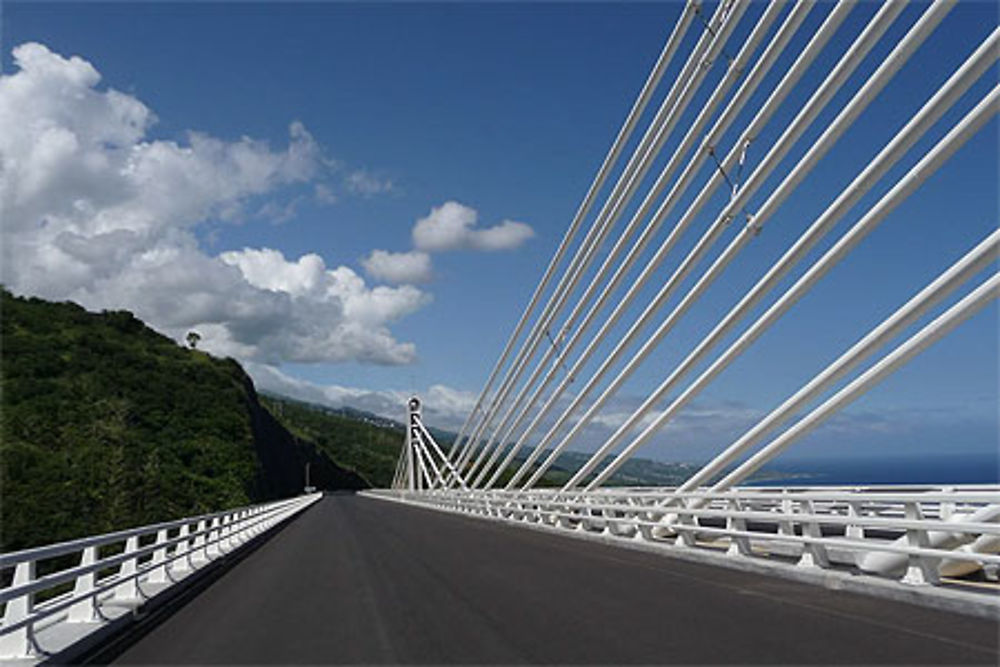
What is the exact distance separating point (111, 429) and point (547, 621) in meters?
57.5

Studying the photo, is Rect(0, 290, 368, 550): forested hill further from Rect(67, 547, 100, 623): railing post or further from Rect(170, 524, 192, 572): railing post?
Rect(67, 547, 100, 623): railing post

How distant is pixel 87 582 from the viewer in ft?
32.8

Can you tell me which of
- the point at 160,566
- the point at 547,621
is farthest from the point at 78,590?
the point at 547,621

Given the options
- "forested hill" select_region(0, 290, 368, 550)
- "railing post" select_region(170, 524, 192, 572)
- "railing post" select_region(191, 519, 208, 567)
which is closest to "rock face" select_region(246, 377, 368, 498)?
"forested hill" select_region(0, 290, 368, 550)

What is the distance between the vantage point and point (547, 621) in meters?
9.52

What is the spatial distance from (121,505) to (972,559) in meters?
50.9

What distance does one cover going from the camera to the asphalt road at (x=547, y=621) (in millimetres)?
7746

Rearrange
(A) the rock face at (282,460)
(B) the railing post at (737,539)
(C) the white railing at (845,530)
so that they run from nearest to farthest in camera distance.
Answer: (C) the white railing at (845,530) < (B) the railing post at (737,539) < (A) the rock face at (282,460)

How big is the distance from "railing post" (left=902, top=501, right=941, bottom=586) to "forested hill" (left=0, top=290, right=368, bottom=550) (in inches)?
1664

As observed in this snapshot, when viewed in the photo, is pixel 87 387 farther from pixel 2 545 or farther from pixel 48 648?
pixel 48 648

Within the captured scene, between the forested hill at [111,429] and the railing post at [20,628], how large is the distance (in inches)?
1573

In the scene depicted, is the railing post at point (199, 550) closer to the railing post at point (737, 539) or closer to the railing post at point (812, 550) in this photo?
the railing post at point (737, 539)

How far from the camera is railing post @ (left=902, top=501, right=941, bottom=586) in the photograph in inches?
419

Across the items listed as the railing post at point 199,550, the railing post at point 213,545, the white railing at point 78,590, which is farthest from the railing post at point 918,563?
the railing post at point 213,545
